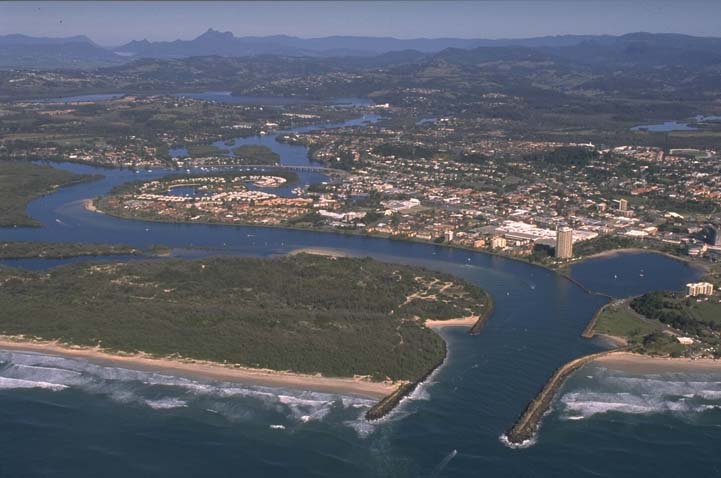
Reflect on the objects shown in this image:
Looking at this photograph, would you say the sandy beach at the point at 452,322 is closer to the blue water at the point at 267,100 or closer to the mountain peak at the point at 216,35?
the blue water at the point at 267,100

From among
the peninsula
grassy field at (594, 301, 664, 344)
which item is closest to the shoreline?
grassy field at (594, 301, 664, 344)

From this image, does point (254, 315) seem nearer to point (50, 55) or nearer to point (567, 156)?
point (567, 156)

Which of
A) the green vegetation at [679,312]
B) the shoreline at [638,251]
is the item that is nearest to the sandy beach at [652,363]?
the green vegetation at [679,312]

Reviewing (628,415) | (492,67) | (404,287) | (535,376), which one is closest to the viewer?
(628,415)

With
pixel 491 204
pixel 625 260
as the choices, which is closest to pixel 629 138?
pixel 491 204

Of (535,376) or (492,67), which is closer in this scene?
(535,376)

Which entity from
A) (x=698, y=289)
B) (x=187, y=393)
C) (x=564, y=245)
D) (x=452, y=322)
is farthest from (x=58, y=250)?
(x=698, y=289)

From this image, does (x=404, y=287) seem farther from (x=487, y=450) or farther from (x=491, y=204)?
(x=491, y=204)

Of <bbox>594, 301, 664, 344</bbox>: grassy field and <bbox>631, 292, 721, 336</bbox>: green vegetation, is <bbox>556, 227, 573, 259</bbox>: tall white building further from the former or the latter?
<bbox>594, 301, 664, 344</bbox>: grassy field
